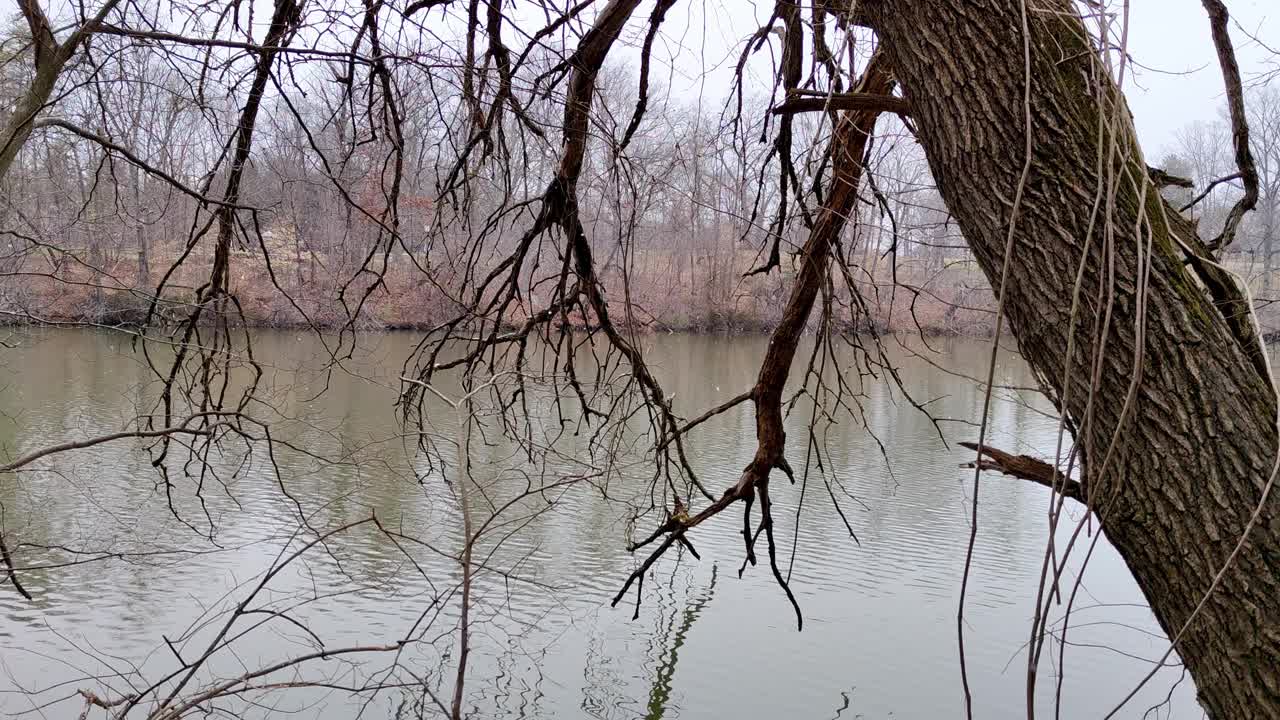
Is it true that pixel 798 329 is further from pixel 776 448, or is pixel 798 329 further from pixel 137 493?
pixel 137 493

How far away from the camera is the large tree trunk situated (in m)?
A: 1.33

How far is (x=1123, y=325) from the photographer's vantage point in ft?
4.51

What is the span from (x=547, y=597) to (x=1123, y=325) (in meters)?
4.59

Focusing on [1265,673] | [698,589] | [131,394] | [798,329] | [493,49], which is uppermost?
[493,49]

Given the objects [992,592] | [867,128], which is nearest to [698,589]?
[992,592]

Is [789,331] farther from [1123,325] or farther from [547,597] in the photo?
[547,597]

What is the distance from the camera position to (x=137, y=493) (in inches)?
261

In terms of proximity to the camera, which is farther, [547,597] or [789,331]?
[547,597]

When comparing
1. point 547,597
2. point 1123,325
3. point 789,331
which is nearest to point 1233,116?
point 1123,325

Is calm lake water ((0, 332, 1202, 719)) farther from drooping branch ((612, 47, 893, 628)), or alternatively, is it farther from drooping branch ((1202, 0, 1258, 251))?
drooping branch ((1202, 0, 1258, 251))

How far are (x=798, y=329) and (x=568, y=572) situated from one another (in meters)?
3.51

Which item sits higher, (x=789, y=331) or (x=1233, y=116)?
(x=1233, y=116)

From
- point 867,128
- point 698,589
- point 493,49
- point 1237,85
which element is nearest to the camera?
point 1237,85

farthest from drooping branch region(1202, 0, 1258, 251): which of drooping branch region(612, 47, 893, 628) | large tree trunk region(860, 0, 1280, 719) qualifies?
drooping branch region(612, 47, 893, 628)
